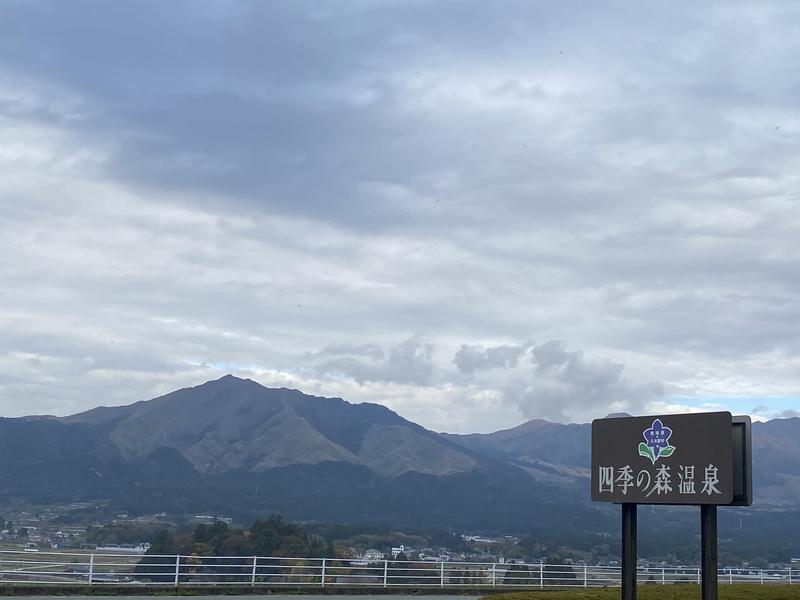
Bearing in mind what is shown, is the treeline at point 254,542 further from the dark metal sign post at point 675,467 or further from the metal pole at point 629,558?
the dark metal sign post at point 675,467

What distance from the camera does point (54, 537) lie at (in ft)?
579

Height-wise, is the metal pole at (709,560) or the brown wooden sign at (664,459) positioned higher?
the brown wooden sign at (664,459)

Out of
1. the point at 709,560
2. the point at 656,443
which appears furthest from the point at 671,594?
the point at 656,443

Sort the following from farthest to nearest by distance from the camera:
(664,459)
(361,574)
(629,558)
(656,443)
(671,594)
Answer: (361,574) → (671,594) → (629,558) → (656,443) → (664,459)

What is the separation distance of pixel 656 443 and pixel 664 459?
0.43m

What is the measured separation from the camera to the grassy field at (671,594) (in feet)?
91.4

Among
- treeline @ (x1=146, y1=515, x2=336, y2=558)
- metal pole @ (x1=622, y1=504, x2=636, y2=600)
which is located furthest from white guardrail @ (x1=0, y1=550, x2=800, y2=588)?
metal pole @ (x1=622, y1=504, x2=636, y2=600)

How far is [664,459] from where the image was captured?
68.5 ft

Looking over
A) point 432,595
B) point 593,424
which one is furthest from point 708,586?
point 432,595

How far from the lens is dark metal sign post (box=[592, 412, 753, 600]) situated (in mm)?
19812

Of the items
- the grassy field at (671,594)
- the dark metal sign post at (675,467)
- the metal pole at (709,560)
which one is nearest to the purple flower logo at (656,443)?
the dark metal sign post at (675,467)

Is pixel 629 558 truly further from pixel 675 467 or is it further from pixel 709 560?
pixel 675 467

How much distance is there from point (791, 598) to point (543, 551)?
Answer: 146 m

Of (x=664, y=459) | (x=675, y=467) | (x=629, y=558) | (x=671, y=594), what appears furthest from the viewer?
(x=671, y=594)
